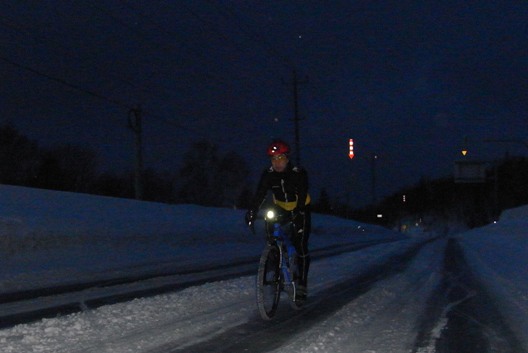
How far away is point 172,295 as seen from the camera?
26.9 feet

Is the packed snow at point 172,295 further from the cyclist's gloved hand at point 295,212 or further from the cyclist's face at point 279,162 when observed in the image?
the cyclist's face at point 279,162

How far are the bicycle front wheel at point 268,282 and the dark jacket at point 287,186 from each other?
629mm

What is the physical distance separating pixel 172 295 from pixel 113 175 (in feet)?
301

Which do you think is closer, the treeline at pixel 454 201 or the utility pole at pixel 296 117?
the utility pole at pixel 296 117

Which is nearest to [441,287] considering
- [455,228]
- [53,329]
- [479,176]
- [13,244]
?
[53,329]

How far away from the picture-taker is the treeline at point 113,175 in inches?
2884

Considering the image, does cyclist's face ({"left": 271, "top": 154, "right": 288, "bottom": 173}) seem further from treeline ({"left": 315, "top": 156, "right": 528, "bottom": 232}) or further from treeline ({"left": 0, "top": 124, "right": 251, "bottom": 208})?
treeline ({"left": 315, "top": 156, "right": 528, "bottom": 232})

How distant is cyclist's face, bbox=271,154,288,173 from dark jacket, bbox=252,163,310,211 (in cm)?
5

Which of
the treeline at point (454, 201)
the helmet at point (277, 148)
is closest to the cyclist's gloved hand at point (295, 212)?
the helmet at point (277, 148)

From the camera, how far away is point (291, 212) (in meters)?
7.37

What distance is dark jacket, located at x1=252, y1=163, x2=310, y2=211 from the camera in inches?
286

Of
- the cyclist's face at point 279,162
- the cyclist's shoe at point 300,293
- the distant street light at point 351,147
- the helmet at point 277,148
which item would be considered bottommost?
the cyclist's shoe at point 300,293

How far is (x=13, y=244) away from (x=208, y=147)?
3101 inches

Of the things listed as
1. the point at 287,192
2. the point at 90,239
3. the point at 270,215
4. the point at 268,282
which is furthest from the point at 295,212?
the point at 90,239
